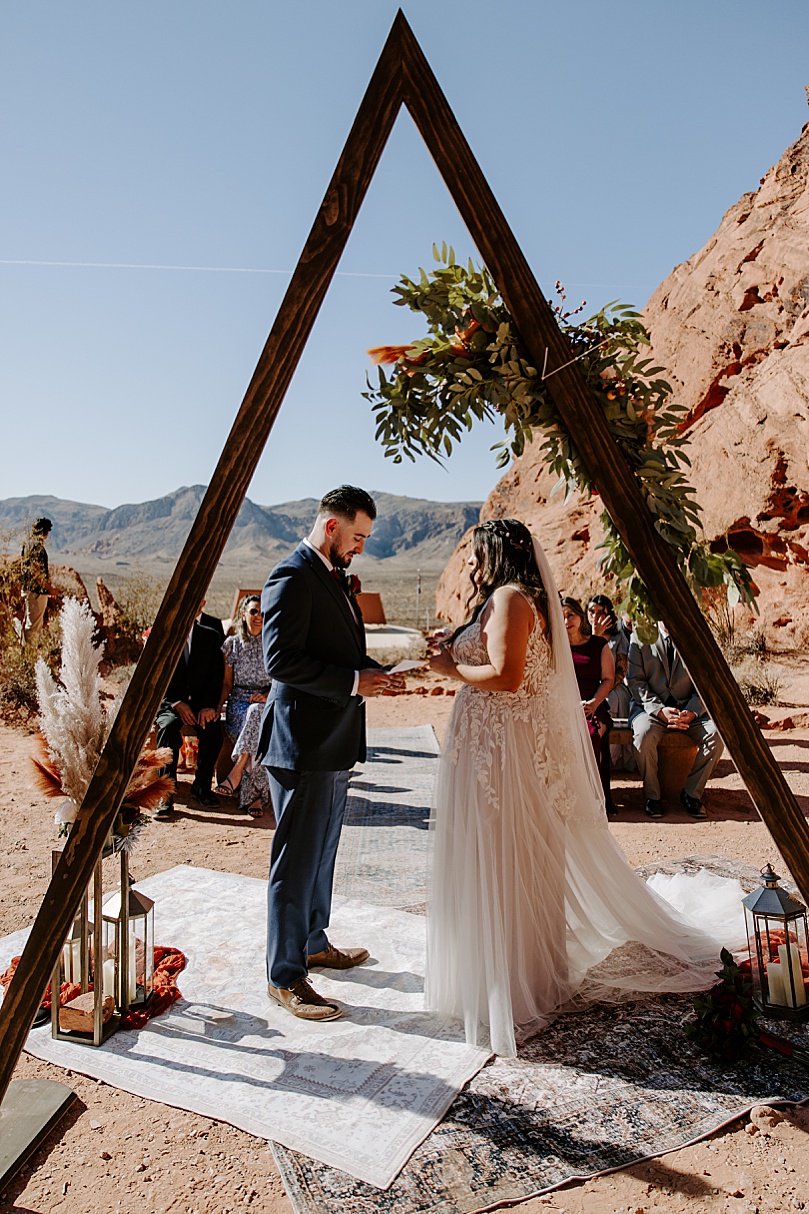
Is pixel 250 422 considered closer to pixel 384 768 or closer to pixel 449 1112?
pixel 449 1112

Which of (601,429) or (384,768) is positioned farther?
(384,768)

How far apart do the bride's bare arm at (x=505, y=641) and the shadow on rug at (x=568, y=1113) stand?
126cm

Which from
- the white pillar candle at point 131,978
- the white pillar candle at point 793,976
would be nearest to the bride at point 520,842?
the white pillar candle at point 793,976

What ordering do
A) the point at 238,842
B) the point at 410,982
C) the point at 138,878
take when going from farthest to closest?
the point at 238,842 < the point at 138,878 < the point at 410,982

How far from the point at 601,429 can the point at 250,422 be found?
3.79 feet

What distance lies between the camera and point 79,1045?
114 inches

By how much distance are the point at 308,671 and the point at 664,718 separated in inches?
163

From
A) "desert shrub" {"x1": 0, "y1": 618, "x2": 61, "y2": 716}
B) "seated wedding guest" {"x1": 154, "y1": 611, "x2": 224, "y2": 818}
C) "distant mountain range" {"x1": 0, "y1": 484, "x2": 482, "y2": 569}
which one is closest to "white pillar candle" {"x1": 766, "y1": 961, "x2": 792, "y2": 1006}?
"seated wedding guest" {"x1": 154, "y1": 611, "x2": 224, "y2": 818}

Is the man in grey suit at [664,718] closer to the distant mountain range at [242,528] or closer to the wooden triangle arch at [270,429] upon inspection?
the wooden triangle arch at [270,429]

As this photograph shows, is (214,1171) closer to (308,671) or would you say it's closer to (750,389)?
(308,671)

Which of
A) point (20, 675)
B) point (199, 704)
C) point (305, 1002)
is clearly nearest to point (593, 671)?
point (199, 704)

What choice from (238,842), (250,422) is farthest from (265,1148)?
(238,842)

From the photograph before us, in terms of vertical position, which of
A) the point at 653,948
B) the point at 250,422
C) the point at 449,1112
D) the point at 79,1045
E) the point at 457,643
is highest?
the point at 250,422

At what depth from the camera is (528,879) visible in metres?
3.02
